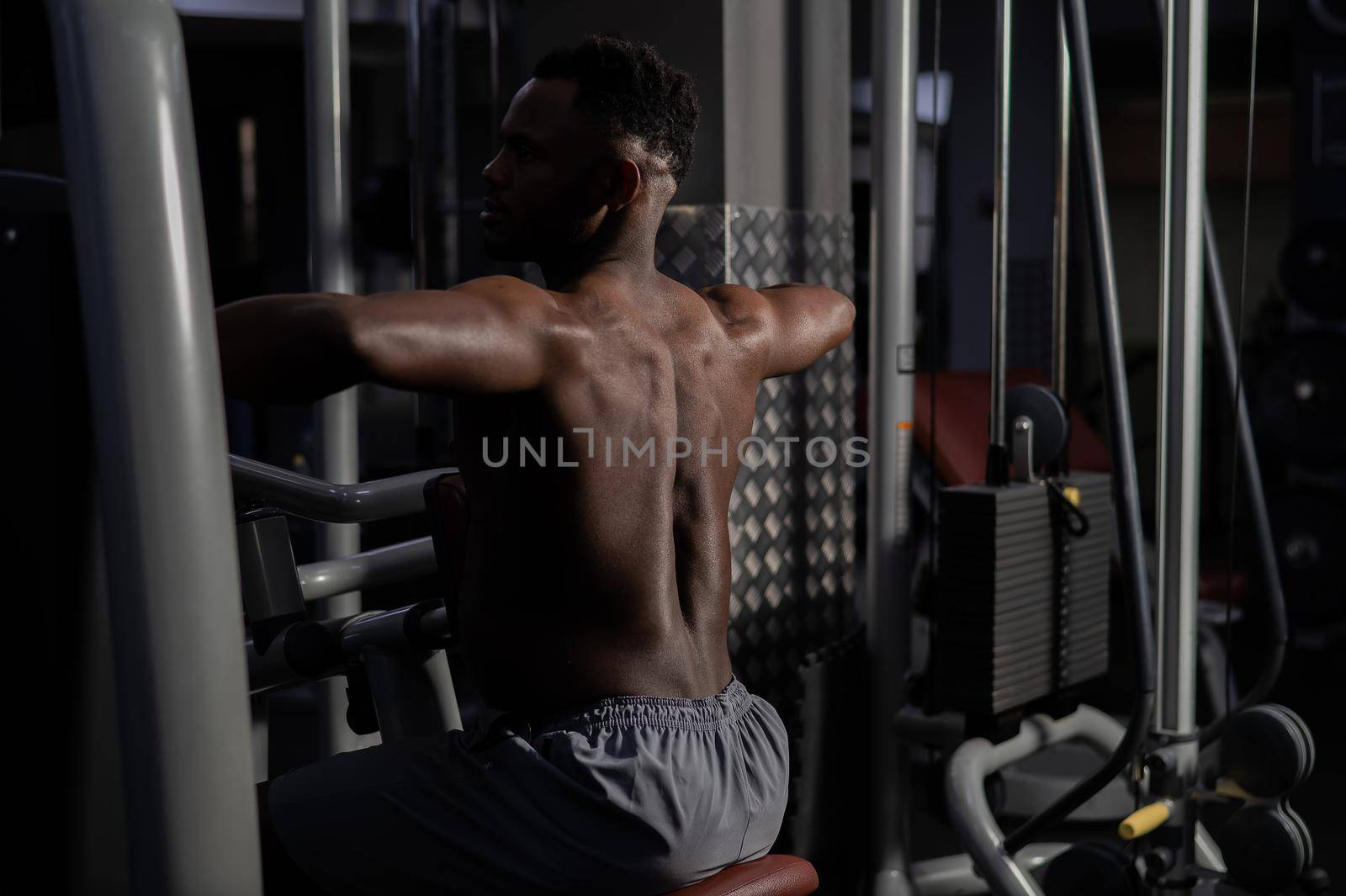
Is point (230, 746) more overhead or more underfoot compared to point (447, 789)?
more overhead

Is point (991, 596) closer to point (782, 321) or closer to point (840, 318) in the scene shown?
point (840, 318)

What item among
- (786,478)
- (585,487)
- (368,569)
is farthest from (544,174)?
(786,478)

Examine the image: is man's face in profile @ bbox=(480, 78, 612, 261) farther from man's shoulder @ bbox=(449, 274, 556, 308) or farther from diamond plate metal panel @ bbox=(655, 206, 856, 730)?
diamond plate metal panel @ bbox=(655, 206, 856, 730)

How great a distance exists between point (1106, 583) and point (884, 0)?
1.18 m

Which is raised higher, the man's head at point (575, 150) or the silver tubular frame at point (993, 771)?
the man's head at point (575, 150)

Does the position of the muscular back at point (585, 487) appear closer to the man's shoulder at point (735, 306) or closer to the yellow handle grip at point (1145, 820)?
the man's shoulder at point (735, 306)

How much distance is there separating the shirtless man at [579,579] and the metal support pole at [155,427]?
319 mm

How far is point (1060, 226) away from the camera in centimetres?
239

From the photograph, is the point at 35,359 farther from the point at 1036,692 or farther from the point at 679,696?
the point at 1036,692

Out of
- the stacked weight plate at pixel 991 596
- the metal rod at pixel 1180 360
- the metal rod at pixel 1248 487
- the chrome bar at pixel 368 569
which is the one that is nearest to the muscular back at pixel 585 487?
the chrome bar at pixel 368 569

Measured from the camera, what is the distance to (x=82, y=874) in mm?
1028

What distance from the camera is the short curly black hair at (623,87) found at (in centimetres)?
127

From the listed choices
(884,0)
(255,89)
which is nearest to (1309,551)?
(884,0)

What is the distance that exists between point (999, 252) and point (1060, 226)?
201mm
